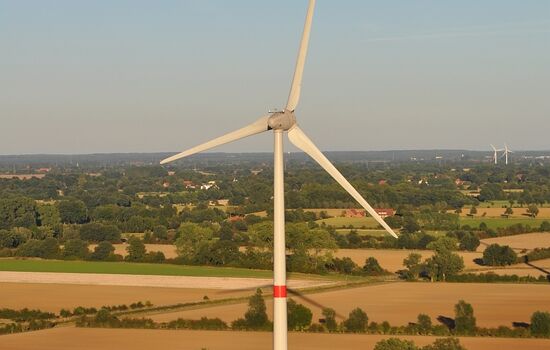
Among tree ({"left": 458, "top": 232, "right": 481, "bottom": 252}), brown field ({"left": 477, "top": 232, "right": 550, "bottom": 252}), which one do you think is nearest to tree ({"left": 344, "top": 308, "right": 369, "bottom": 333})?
tree ({"left": 458, "top": 232, "right": 481, "bottom": 252})

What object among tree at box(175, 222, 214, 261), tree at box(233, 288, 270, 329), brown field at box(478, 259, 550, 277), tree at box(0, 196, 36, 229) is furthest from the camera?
tree at box(0, 196, 36, 229)

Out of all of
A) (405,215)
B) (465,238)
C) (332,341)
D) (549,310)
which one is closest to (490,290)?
(549,310)

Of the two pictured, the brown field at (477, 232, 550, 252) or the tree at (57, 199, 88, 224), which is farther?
the tree at (57, 199, 88, 224)

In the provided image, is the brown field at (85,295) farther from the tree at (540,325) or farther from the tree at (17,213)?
the tree at (17,213)

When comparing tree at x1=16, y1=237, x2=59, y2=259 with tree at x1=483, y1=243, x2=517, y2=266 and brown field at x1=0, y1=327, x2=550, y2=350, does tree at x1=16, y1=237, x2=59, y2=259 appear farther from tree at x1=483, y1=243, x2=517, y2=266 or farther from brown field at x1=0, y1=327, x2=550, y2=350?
brown field at x1=0, y1=327, x2=550, y2=350

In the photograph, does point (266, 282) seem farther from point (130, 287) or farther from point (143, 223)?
point (143, 223)

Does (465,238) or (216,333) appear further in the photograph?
(465,238)

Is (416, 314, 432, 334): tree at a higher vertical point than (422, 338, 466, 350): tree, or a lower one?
lower
